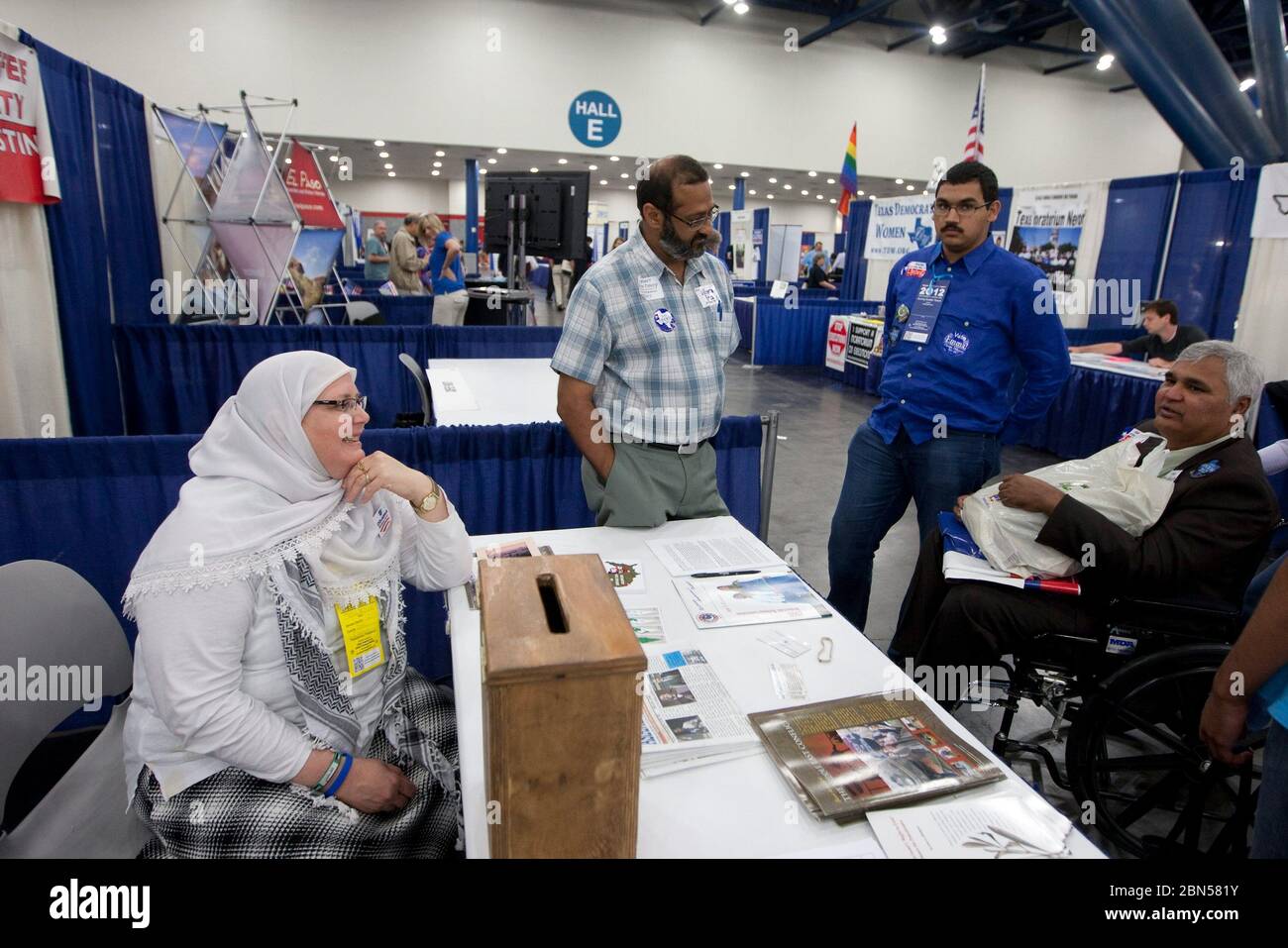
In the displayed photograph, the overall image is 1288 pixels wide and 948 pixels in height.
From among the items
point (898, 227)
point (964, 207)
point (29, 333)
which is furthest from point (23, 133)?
point (898, 227)

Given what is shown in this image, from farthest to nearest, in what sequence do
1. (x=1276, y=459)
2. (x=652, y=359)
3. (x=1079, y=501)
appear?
(x=1276, y=459), (x=652, y=359), (x=1079, y=501)

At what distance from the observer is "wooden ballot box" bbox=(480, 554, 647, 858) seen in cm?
74

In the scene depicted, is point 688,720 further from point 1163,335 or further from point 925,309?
point 1163,335

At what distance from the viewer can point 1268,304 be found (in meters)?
5.88

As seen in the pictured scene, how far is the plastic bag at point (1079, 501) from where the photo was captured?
1874 millimetres

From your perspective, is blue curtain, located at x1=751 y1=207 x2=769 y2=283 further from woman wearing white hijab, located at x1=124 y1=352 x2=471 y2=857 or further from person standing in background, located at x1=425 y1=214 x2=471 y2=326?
woman wearing white hijab, located at x1=124 y1=352 x2=471 y2=857

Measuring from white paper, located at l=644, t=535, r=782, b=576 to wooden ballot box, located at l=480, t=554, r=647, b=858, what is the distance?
903 mm

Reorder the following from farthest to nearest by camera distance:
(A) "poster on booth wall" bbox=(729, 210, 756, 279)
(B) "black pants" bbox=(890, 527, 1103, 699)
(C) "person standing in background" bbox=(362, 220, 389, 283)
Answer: (A) "poster on booth wall" bbox=(729, 210, 756, 279) → (C) "person standing in background" bbox=(362, 220, 389, 283) → (B) "black pants" bbox=(890, 527, 1103, 699)

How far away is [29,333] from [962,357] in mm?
4205

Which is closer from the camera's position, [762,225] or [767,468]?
[767,468]

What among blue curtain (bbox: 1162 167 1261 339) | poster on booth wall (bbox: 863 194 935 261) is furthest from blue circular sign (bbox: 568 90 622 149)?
blue curtain (bbox: 1162 167 1261 339)
